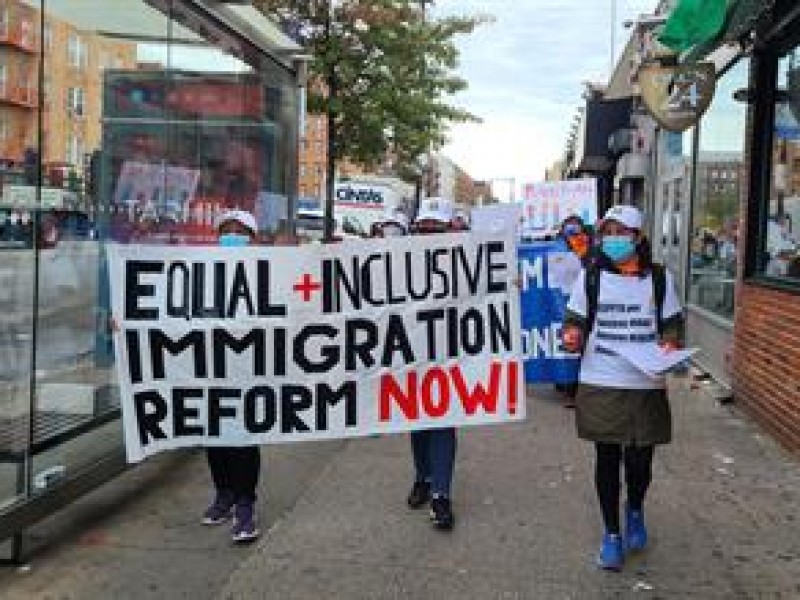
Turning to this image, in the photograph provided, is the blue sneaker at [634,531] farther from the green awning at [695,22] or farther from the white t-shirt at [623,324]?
the green awning at [695,22]

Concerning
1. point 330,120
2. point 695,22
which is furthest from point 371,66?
point 695,22

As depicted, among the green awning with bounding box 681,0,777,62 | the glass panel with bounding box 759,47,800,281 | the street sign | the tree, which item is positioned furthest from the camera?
the tree

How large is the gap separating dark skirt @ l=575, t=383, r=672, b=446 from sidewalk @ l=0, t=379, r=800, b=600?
2.00ft

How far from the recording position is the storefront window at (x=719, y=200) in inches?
447

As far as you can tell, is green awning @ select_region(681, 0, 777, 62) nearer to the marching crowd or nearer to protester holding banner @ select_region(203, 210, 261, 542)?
the marching crowd

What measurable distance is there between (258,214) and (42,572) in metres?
4.47

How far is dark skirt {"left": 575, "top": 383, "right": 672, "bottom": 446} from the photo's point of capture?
5270mm

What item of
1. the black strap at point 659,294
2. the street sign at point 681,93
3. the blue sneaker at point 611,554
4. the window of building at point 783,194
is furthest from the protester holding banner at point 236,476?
the street sign at point 681,93

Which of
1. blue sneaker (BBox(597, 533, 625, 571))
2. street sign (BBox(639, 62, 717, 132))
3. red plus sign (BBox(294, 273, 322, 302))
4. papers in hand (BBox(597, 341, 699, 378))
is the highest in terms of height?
street sign (BBox(639, 62, 717, 132))

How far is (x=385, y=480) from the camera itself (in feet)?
22.5

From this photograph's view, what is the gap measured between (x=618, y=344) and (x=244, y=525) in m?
2.00

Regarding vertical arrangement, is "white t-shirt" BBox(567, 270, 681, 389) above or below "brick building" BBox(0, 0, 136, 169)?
below

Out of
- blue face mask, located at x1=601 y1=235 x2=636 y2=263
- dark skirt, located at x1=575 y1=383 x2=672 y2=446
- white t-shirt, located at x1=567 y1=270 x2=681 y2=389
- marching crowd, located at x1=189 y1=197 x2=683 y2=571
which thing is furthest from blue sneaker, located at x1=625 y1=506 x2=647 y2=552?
blue face mask, located at x1=601 y1=235 x2=636 y2=263

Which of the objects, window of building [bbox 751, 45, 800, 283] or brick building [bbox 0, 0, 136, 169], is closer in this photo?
brick building [bbox 0, 0, 136, 169]
